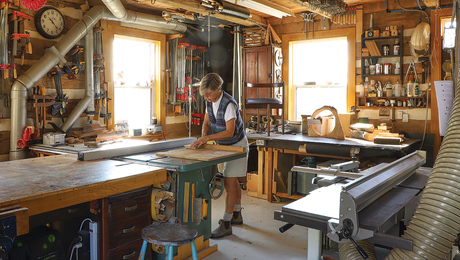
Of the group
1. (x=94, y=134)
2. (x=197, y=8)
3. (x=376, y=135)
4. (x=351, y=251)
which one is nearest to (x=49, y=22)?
(x=94, y=134)

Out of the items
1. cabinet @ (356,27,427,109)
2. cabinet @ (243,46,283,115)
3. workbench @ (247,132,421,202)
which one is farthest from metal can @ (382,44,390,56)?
cabinet @ (243,46,283,115)

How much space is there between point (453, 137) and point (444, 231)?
412 millimetres

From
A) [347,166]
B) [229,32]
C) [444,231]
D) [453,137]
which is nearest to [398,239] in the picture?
[444,231]

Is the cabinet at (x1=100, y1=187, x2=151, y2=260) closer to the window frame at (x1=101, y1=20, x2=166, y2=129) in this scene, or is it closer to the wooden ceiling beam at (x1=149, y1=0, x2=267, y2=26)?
the wooden ceiling beam at (x1=149, y1=0, x2=267, y2=26)

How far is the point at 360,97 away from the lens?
595 cm

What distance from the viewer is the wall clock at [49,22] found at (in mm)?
4641

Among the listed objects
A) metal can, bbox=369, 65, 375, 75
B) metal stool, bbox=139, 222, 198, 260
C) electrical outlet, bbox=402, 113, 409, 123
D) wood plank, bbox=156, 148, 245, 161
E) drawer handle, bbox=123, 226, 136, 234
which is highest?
metal can, bbox=369, 65, 375, 75

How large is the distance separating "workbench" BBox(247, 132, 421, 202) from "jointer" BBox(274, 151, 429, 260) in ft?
7.60

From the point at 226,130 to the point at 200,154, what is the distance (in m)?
0.46

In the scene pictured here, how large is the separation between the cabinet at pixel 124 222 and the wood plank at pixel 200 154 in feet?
1.53

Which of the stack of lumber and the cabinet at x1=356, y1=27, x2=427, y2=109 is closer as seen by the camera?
the stack of lumber

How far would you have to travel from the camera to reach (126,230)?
267 centimetres

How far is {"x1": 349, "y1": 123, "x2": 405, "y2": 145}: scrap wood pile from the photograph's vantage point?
15.3ft

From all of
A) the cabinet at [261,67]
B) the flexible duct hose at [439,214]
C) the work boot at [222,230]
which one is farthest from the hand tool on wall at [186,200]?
the cabinet at [261,67]
